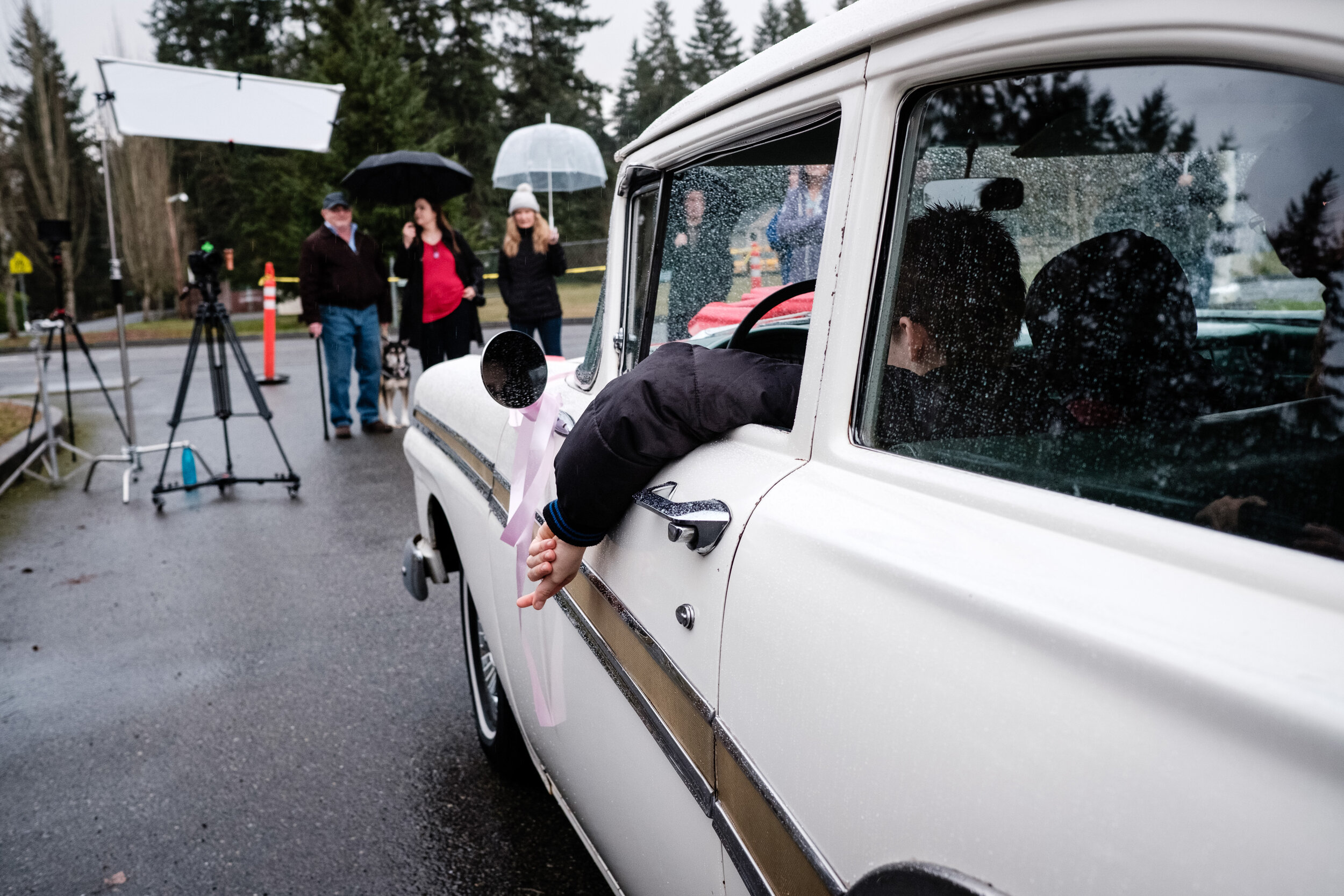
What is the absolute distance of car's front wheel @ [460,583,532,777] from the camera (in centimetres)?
286

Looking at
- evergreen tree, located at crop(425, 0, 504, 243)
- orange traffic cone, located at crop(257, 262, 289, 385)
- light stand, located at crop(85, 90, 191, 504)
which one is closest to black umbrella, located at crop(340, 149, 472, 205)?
light stand, located at crop(85, 90, 191, 504)

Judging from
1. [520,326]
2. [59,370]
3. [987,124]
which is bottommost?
[59,370]

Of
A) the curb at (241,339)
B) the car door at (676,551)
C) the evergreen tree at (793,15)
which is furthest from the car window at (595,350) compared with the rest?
the evergreen tree at (793,15)

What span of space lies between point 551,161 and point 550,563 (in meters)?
11.2

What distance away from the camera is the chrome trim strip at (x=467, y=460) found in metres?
2.30

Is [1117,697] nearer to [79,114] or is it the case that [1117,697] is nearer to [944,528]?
[944,528]

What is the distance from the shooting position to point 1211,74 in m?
0.90

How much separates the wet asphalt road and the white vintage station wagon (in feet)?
4.65

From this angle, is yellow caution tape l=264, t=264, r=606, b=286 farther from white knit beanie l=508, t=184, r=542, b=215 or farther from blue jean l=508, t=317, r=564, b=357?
white knit beanie l=508, t=184, r=542, b=215

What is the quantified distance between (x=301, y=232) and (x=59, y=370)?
11369 mm

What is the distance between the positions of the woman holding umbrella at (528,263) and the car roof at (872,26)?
20.3ft

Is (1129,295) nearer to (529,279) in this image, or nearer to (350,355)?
(529,279)

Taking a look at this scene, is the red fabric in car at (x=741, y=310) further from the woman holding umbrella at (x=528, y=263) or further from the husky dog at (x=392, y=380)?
the husky dog at (x=392, y=380)

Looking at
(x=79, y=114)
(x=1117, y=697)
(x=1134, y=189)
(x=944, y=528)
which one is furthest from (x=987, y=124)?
(x=79, y=114)
